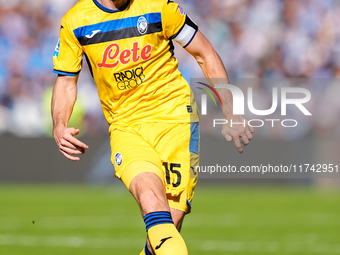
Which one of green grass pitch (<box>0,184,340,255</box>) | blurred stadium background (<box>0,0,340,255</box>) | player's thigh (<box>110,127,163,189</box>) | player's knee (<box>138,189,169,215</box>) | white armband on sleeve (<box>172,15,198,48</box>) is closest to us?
player's knee (<box>138,189,169,215</box>)

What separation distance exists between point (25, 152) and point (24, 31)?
3.06 metres

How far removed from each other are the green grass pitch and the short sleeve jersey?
10.5 feet

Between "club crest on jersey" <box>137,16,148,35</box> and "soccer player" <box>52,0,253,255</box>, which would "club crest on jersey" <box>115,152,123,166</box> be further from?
"club crest on jersey" <box>137,16,148,35</box>

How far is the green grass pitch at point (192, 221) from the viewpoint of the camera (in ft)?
30.0

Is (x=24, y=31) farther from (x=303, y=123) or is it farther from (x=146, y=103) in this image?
(x=146, y=103)

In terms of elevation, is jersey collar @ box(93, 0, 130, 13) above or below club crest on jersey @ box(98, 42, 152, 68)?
above

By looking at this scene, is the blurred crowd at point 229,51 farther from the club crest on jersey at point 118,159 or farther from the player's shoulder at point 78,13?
the club crest on jersey at point 118,159

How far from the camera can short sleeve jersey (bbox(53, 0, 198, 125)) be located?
5602mm

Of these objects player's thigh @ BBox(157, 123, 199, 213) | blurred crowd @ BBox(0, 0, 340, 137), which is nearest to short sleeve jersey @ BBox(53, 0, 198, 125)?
player's thigh @ BBox(157, 123, 199, 213)

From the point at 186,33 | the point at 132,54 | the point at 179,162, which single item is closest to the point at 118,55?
the point at 132,54

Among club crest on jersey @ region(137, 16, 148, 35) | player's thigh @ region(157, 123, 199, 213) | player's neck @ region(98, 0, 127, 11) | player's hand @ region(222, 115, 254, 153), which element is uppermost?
player's neck @ region(98, 0, 127, 11)

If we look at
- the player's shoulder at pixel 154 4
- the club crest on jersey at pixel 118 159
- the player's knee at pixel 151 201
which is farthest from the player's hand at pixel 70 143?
the player's shoulder at pixel 154 4

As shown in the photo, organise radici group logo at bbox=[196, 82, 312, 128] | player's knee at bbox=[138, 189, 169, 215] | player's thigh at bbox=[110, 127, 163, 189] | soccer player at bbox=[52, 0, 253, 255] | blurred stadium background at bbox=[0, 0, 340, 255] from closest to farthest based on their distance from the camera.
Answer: player's knee at bbox=[138, 189, 169, 215]
player's thigh at bbox=[110, 127, 163, 189]
soccer player at bbox=[52, 0, 253, 255]
radici group logo at bbox=[196, 82, 312, 128]
blurred stadium background at bbox=[0, 0, 340, 255]

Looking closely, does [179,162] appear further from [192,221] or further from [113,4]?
[192,221]
